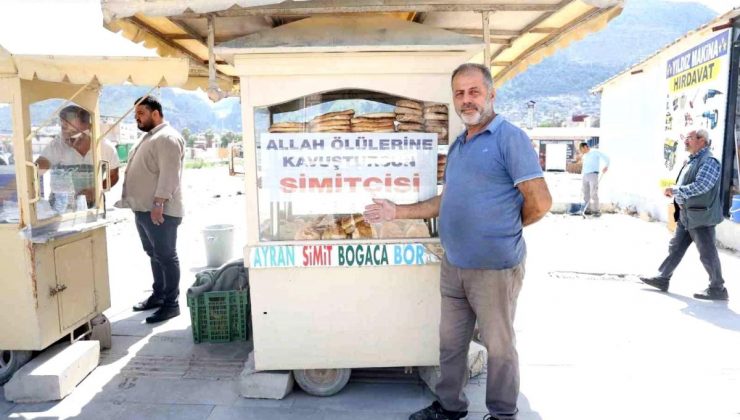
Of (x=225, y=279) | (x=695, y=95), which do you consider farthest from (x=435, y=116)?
(x=695, y=95)

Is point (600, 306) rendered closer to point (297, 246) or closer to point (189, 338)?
point (297, 246)

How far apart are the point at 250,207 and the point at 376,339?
1.20m

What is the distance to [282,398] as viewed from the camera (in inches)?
137

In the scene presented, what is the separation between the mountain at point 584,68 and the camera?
429ft

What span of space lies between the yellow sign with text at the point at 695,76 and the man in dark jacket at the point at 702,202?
173 inches

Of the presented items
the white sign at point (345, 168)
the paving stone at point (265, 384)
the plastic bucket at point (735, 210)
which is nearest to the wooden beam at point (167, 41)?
the white sign at point (345, 168)

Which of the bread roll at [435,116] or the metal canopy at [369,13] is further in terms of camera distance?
the bread roll at [435,116]

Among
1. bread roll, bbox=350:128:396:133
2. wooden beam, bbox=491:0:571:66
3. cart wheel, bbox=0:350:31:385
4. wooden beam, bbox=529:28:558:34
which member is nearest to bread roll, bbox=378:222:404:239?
bread roll, bbox=350:128:396:133

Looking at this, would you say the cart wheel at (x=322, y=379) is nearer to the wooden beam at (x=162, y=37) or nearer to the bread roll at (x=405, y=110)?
the bread roll at (x=405, y=110)

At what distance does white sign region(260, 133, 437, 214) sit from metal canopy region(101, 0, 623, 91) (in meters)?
0.79

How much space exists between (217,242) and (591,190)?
920 centimetres

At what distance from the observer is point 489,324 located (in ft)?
9.34

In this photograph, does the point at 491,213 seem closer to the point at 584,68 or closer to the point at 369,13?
the point at 369,13

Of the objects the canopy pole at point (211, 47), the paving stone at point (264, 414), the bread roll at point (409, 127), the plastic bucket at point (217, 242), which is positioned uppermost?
the canopy pole at point (211, 47)
